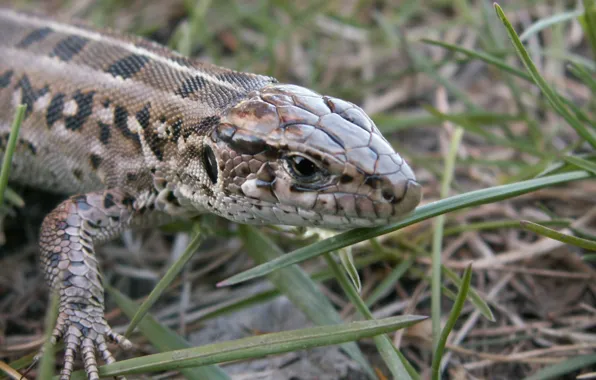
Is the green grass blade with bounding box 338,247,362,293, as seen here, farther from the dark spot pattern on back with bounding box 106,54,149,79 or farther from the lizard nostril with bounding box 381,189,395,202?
the dark spot pattern on back with bounding box 106,54,149,79

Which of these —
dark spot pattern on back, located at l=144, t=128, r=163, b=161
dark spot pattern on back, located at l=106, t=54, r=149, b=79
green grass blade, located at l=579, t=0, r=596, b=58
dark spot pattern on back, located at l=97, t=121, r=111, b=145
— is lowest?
dark spot pattern on back, located at l=97, t=121, r=111, b=145

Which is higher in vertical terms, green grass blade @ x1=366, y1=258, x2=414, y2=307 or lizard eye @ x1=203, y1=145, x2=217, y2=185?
lizard eye @ x1=203, y1=145, x2=217, y2=185

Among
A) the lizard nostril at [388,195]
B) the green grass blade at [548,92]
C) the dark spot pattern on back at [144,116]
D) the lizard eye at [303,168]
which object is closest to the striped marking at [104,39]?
the dark spot pattern on back at [144,116]

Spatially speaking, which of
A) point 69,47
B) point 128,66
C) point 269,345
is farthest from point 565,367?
point 69,47

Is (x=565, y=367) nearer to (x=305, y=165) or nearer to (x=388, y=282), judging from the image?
(x=388, y=282)

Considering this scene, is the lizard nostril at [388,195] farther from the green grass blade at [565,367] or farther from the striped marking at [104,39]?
the green grass blade at [565,367]

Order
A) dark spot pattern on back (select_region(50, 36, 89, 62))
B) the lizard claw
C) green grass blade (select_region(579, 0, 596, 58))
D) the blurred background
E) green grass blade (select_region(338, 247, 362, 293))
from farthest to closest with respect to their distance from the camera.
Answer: dark spot pattern on back (select_region(50, 36, 89, 62))
green grass blade (select_region(579, 0, 596, 58))
the blurred background
the lizard claw
green grass blade (select_region(338, 247, 362, 293))

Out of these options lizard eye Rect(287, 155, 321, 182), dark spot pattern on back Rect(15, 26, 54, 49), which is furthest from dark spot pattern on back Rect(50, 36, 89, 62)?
lizard eye Rect(287, 155, 321, 182)
